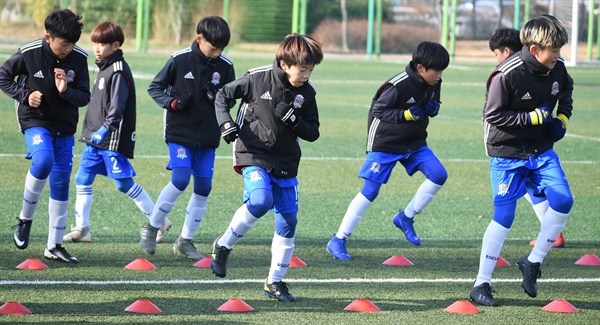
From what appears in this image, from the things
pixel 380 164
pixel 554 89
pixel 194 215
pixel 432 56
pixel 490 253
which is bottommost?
pixel 194 215

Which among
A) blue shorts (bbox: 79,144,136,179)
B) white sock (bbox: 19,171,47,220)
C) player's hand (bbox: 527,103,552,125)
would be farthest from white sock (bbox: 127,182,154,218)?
player's hand (bbox: 527,103,552,125)

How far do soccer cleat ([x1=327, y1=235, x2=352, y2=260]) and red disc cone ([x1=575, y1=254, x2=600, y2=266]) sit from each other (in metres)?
1.90

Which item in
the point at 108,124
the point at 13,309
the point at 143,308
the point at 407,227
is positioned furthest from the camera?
the point at 407,227

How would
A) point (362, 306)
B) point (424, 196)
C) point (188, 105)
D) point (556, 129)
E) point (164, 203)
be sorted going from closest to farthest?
point (362, 306)
point (556, 129)
point (188, 105)
point (164, 203)
point (424, 196)

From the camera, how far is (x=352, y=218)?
859 centimetres

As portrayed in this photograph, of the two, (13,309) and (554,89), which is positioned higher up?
(554,89)

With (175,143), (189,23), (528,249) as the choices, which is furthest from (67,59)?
(189,23)

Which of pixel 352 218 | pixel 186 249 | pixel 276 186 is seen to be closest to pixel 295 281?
pixel 276 186

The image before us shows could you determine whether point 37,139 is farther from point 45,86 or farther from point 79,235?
point 79,235

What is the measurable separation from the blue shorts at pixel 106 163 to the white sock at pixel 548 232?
3309mm

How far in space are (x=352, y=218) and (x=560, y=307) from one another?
232 cm

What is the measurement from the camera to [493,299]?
6.85 m

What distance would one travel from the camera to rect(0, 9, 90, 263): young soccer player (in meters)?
7.64

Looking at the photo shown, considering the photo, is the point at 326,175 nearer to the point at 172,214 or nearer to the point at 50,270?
the point at 172,214
